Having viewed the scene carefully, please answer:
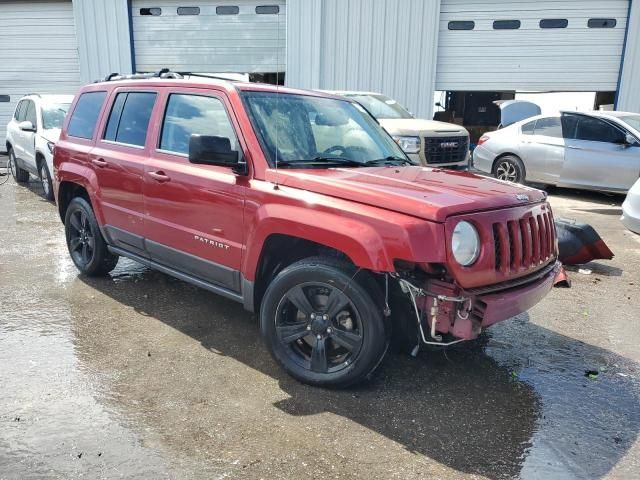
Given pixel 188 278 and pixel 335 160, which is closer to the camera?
pixel 335 160

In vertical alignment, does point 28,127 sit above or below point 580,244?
above

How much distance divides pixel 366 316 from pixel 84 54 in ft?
50.6

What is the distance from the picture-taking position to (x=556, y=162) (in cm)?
991

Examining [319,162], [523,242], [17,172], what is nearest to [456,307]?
[523,242]

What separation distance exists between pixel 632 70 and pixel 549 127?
5.27 m

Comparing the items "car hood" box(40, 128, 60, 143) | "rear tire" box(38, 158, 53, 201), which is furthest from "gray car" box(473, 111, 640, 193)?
"rear tire" box(38, 158, 53, 201)

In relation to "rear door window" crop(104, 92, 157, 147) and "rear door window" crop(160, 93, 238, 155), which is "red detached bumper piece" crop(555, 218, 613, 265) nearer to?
"rear door window" crop(160, 93, 238, 155)

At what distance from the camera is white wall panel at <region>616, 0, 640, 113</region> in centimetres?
1312

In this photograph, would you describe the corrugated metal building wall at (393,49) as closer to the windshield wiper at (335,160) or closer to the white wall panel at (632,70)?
the white wall panel at (632,70)

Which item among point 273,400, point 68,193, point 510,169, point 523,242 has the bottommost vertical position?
point 273,400

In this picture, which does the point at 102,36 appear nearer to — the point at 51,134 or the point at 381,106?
the point at 51,134

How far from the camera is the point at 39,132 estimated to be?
8.96 meters

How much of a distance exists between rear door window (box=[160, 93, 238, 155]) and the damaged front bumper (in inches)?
66.3

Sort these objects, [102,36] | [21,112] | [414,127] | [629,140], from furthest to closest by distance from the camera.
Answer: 1. [102,36]
2. [21,112]
3. [629,140]
4. [414,127]
